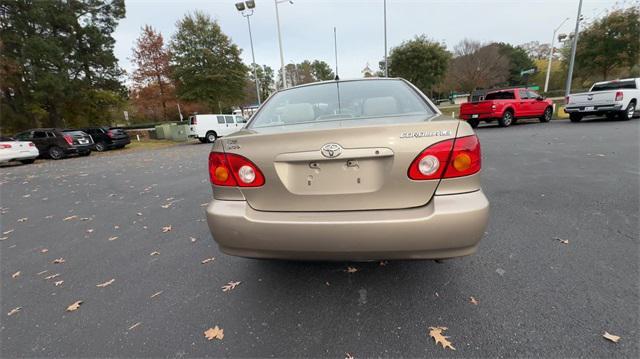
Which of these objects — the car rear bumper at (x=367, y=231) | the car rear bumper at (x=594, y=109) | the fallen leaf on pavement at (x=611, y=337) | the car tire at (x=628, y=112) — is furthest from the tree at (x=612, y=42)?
the car rear bumper at (x=367, y=231)

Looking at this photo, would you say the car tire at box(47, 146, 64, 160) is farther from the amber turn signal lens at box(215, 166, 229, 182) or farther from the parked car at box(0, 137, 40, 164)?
the amber turn signal lens at box(215, 166, 229, 182)

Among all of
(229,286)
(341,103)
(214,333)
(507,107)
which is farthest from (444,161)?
(507,107)

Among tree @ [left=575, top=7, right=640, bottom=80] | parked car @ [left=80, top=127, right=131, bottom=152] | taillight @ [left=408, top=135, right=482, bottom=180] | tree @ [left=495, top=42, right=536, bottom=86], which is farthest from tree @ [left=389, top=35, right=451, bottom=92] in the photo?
tree @ [left=495, top=42, right=536, bottom=86]

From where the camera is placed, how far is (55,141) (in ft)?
46.8

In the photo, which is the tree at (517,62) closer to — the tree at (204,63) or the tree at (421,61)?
the tree at (421,61)

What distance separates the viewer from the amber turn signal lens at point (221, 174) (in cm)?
188

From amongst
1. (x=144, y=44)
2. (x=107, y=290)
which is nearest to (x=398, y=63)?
(x=144, y=44)

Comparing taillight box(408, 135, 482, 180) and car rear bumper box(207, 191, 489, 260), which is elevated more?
taillight box(408, 135, 482, 180)

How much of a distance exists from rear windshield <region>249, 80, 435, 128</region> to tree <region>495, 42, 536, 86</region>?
65.8m

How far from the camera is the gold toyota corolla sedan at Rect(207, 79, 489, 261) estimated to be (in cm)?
164

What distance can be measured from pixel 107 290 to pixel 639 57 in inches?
1481

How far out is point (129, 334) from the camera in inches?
76.8

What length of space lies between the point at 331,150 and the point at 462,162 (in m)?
0.77

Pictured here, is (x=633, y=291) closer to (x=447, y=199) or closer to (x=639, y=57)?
(x=447, y=199)
